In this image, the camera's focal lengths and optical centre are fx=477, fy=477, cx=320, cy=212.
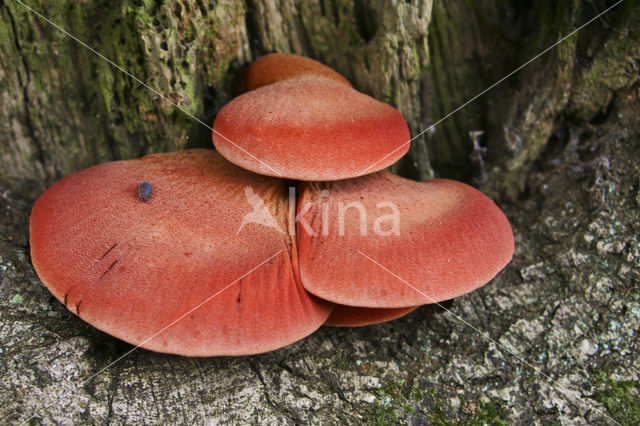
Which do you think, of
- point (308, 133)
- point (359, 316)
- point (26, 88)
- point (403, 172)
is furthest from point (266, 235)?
point (26, 88)

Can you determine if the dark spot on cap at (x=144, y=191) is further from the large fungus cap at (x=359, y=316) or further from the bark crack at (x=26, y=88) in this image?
the bark crack at (x=26, y=88)

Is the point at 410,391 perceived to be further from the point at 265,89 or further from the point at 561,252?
the point at 265,89

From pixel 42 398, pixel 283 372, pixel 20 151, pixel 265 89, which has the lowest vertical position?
pixel 283 372

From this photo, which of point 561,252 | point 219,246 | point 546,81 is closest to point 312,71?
point 219,246

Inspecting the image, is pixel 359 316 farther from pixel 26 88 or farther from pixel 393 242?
pixel 26 88

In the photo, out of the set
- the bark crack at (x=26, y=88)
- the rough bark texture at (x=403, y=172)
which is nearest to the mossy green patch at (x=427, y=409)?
the rough bark texture at (x=403, y=172)
